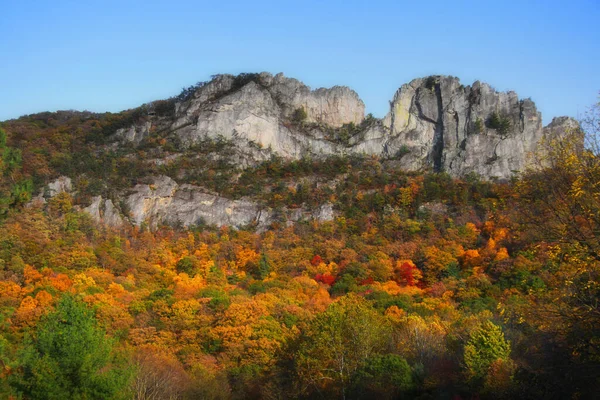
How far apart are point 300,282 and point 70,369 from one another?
114 feet

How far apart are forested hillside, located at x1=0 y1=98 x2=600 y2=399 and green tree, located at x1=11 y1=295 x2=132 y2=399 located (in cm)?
7

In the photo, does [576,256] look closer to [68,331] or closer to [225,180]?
[68,331]

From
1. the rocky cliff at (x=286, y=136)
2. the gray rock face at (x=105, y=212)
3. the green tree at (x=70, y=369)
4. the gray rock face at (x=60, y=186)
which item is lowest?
the green tree at (x=70, y=369)

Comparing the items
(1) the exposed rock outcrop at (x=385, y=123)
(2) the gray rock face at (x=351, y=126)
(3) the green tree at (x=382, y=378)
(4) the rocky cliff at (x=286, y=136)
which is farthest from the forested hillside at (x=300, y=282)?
(1) the exposed rock outcrop at (x=385, y=123)

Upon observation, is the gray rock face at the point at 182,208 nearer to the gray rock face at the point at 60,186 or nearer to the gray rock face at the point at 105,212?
the gray rock face at the point at 105,212

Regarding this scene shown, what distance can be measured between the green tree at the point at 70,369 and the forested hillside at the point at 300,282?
0.07 metres

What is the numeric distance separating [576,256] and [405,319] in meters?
26.7

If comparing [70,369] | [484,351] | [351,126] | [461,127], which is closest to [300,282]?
[484,351]

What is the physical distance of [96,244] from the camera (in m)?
63.8

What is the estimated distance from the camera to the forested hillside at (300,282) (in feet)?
38.7

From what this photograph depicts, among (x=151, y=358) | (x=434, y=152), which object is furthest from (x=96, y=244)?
(x=434, y=152)

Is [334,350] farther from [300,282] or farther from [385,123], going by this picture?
[385,123]

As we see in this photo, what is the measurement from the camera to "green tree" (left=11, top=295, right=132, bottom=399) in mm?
18641

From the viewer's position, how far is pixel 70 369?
19.4 meters
